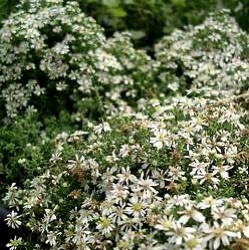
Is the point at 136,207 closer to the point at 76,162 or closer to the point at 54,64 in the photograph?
the point at 76,162

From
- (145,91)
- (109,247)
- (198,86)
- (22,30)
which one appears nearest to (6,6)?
(22,30)

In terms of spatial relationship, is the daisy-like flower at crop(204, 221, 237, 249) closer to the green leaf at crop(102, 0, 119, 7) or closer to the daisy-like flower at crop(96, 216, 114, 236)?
the daisy-like flower at crop(96, 216, 114, 236)

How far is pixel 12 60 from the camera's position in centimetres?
286

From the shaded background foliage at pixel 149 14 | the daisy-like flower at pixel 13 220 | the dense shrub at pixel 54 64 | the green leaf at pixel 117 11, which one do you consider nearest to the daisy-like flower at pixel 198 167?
the daisy-like flower at pixel 13 220

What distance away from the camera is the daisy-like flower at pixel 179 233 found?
1711 millimetres

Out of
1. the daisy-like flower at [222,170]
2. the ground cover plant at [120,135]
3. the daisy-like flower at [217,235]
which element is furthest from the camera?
the daisy-like flower at [222,170]

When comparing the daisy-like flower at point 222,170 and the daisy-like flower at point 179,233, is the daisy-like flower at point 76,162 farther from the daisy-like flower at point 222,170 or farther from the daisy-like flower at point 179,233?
the daisy-like flower at point 179,233

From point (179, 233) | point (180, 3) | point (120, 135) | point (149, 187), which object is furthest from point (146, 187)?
point (180, 3)

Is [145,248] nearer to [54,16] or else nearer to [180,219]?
[180,219]

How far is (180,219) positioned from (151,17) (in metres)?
2.25

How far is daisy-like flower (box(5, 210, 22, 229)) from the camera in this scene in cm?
217

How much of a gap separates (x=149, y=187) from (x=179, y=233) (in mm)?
338

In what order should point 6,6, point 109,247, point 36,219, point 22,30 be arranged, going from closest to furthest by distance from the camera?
point 109,247, point 36,219, point 22,30, point 6,6

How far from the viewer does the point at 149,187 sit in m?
2.04
